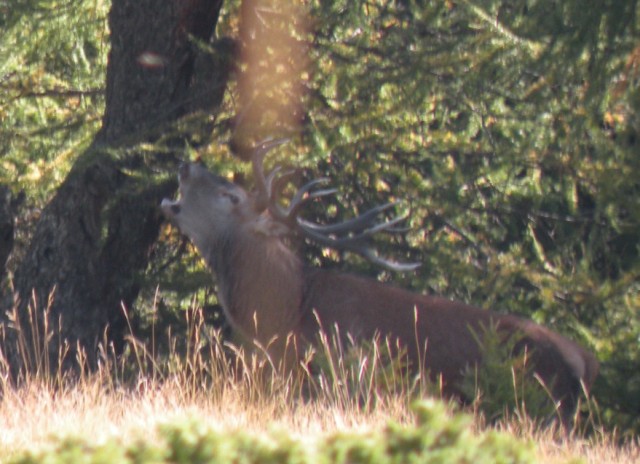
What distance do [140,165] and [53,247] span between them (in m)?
1.08

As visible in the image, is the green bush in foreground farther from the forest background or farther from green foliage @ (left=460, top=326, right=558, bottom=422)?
the forest background

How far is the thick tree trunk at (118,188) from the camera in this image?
10.7m

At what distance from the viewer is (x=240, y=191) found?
33.9ft

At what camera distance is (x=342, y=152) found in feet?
34.4

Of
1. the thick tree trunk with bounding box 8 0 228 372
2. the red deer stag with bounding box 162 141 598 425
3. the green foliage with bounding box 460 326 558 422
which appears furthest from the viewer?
the thick tree trunk with bounding box 8 0 228 372

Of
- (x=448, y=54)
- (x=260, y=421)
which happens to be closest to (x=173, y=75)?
(x=448, y=54)

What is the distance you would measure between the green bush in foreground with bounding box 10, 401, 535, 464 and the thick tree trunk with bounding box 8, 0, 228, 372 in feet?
21.7

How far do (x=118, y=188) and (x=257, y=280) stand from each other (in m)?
1.64

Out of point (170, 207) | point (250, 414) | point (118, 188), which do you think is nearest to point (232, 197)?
point (170, 207)

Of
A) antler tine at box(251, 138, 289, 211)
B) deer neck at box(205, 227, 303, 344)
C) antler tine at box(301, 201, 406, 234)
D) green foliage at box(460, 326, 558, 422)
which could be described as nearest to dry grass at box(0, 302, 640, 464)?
green foliage at box(460, 326, 558, 422)

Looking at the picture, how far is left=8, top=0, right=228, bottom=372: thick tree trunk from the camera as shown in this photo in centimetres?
Result: 1073

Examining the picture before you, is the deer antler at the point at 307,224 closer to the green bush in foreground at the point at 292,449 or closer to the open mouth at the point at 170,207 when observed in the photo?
the open mouth at the point at 170,207

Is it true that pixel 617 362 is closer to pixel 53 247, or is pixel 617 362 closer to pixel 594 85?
pixel 594 85

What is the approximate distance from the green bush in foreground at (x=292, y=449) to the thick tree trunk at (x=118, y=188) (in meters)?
6.63
